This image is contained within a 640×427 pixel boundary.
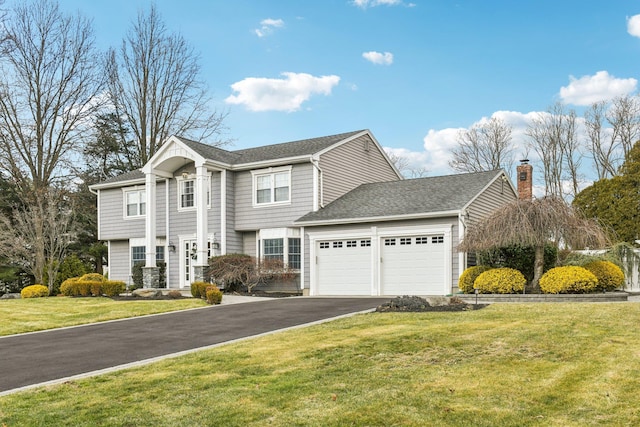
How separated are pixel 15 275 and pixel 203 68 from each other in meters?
17.8

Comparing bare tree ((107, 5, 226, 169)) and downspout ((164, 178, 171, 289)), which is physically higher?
bare tree ((107, 5, 226, 169))

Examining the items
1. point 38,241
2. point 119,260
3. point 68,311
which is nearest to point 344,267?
point 68,311

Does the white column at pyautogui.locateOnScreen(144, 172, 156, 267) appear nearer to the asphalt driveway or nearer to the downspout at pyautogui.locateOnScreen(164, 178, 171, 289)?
the downspout at pyautogui.locateOnScreen(164, 178, 171, 289)

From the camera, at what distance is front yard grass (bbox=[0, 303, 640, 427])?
5.87 metres

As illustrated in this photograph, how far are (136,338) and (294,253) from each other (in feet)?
38.4

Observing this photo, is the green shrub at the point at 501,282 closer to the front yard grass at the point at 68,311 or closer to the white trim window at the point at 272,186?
the front yard grass at the point at 68,311

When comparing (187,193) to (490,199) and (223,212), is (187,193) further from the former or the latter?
(490,199)

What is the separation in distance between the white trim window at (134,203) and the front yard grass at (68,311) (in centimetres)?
792

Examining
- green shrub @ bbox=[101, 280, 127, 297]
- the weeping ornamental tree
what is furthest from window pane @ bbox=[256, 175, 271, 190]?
the weeping ornamental tree

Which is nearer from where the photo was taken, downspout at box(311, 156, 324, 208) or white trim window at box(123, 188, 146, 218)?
downspout at box(311, 156, 324, 208)

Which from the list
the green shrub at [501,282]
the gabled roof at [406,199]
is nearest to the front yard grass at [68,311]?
the gabled roof at [406,199]

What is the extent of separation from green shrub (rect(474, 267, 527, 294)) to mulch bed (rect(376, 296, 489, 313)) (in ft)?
7.49

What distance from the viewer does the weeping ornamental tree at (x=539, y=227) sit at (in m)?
15.9

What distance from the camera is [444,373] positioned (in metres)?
7.34
